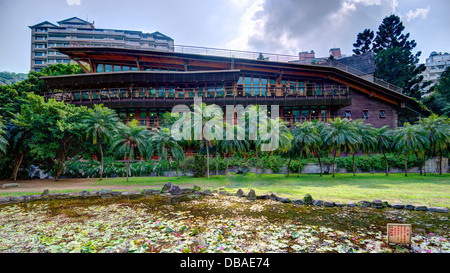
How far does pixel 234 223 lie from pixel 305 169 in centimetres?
2060

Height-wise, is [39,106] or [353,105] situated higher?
[353,105]

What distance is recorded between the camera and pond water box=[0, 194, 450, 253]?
222 inches

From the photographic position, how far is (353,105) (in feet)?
109

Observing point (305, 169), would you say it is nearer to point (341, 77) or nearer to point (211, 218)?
point (341, 77)

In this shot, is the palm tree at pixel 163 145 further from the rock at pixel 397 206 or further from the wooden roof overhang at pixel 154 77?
the rock at pixel 397 206

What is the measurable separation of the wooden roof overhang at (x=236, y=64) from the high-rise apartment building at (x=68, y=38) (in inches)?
1644

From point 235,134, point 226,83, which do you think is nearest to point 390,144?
point 235,134

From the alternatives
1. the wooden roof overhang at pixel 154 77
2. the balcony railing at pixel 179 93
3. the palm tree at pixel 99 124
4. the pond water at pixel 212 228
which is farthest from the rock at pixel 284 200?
the wooden roof overhang at pixel 154 77

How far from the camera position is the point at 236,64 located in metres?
33.2

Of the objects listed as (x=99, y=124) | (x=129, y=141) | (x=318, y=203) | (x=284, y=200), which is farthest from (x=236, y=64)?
(x=318, y=203)

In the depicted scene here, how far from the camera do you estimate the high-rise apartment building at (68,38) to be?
237 ft

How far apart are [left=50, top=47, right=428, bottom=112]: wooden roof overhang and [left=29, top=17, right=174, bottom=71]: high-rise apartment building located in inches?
1644

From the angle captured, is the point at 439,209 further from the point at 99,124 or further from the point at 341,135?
the point at 99,124
